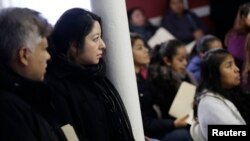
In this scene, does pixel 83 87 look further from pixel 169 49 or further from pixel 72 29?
pixel 169 49

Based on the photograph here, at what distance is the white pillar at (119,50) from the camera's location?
2262mm

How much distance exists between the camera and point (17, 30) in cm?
157

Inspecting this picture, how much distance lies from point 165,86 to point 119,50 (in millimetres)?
1063

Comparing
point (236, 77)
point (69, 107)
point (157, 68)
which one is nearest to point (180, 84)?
point (157, 68)

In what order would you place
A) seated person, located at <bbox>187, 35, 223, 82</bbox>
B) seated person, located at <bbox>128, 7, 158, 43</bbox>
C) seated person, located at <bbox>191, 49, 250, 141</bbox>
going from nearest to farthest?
seated person, located at <bbox>191, 49, 250, 141</bbox> → seated person, located at <bbox>187, 35, 223, 82</bbox> → seated person, located at <bbox>128, 7, 158, 43</bbox>

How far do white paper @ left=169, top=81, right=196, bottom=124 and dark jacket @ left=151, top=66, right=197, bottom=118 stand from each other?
0.05m

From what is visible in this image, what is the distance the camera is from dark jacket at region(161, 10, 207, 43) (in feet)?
18.0

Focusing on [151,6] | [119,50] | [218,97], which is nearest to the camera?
[119,50]

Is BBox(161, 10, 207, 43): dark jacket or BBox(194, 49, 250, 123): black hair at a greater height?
BBox(194, 49, 250, 123): black hair

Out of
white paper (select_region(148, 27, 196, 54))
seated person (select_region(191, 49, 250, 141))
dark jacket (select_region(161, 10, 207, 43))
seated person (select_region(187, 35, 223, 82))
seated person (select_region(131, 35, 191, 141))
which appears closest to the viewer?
seated person (select_region(191, 49, 250, 141))

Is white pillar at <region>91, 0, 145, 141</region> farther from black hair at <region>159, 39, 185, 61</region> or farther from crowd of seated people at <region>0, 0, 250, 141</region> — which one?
black hair at <region>159, 39, 185, 61</region>

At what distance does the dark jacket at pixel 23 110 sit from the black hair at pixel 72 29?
1.43ft

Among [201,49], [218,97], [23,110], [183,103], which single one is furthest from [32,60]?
[201,49]

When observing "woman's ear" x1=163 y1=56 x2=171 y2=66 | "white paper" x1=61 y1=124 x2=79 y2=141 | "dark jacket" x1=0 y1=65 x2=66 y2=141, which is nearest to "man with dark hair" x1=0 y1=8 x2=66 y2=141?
"dark jacket" x1=0 y1=65 x2=66 y2=141
